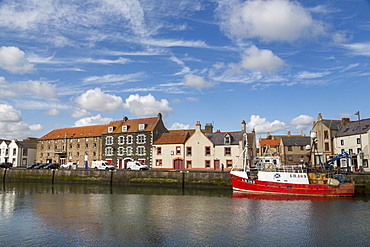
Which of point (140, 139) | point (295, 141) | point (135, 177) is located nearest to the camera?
point (135, 177)

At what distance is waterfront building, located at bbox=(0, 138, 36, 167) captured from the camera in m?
79.8

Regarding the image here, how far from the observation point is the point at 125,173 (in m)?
48.2

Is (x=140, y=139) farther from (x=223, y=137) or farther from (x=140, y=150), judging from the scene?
(x=223, y=137)

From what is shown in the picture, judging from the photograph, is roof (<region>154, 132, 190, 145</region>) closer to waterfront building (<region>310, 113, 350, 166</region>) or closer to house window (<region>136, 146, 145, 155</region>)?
house window (<region>136, 146, 145, 155</region>)

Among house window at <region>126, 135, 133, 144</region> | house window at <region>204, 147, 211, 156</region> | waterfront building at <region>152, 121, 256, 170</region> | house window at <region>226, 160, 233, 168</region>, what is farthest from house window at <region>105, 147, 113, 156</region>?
house window at <region>226, 160, 233, 168</region>

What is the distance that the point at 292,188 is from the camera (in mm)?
35438

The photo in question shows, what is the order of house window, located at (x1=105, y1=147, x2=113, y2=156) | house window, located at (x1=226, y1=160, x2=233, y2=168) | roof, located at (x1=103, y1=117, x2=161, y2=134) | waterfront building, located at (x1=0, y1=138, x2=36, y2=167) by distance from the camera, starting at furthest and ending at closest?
waterfront building, located at (x1=0, y1=138, x2=36, y2=167) → house window, located at (x1=105, y1=147, x2=113, y2=156) → roof, located at (x1=103, y1=117, x2=161, y2=134) → house window, located at (x1=226, y1=160, x2=233, y2=168)

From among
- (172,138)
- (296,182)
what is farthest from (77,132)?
(296,182)

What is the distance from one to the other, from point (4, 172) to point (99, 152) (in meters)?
18.3

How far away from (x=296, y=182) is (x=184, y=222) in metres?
19.3

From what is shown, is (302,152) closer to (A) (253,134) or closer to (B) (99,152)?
(A) (253,134)

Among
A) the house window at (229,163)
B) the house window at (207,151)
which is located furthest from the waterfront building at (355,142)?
the house window at (207,151)

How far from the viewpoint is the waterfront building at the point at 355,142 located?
48.3 meters

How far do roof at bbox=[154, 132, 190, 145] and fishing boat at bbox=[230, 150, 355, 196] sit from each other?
21192 mm
